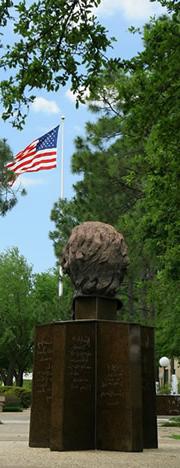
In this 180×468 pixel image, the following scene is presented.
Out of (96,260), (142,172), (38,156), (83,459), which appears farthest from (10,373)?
(83,459)

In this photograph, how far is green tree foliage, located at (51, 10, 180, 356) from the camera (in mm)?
9961

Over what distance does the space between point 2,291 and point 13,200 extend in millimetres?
26254

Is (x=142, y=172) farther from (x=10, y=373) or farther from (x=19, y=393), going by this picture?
(x=10, y=373)

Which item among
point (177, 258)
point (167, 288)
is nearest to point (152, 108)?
point (177, 258)

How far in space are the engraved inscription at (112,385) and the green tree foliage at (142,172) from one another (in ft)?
12.8

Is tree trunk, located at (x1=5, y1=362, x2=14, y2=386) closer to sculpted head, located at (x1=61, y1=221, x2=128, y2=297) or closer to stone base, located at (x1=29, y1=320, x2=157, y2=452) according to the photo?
sculpted head, located at (x1=61, y1=221, x2=128, y2=297)

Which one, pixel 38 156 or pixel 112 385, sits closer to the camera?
pixel 112 385

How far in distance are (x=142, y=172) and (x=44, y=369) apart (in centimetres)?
1308

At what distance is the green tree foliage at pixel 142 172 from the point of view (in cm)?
996

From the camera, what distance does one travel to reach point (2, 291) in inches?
1914

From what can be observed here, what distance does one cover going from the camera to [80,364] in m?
9.25

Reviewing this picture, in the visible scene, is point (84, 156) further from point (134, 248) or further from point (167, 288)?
point (167, 288)

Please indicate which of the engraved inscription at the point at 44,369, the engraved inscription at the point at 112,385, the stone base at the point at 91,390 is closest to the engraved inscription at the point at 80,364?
the stone base at the point at 91,390

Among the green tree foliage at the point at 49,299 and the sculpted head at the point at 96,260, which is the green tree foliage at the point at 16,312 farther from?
the sculpted head at the point at 96,260
